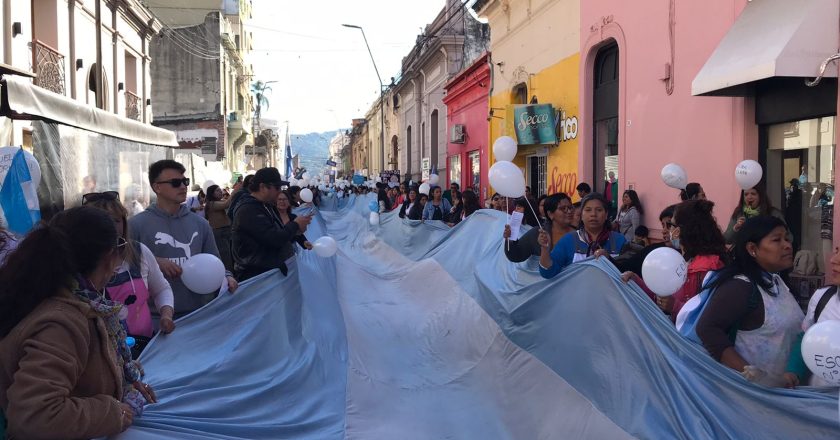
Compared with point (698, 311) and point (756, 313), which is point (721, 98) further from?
point (756, 313)

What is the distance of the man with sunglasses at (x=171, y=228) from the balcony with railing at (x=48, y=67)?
10387 millimetres

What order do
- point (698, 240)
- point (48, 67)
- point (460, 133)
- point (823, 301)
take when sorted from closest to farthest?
point (823, 301) < point (698, 240) < point (48, 67) < point (460, 133)

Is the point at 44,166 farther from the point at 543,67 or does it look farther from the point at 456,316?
the point at 543,67

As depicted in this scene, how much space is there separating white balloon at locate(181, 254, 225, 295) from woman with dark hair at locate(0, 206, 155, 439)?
73.6 inches

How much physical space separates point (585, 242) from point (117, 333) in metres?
4.19

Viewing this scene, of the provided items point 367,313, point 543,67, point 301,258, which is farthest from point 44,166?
point 543,67

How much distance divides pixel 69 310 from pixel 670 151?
9197 mm

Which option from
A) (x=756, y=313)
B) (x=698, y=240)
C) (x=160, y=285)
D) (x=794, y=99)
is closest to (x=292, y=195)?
(x=794, y=99)

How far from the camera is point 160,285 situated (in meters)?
4.19

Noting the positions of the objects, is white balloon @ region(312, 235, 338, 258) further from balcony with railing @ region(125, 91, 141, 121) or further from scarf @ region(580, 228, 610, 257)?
balcony with railing @ region(125, 91, 141, 121)

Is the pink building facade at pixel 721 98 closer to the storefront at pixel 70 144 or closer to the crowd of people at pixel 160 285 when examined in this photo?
the crowd of people at pixel 160 285

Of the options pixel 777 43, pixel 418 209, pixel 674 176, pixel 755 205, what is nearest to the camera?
pixel 777 43

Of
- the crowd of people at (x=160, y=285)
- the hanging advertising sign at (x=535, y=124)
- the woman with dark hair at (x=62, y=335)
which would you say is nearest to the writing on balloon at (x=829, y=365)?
the crowd of people at (x=160, y=285)

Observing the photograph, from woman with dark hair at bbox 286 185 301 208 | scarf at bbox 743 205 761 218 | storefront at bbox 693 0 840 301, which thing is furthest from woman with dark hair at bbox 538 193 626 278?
woman with dark hair at bbox 286 185 301 208
